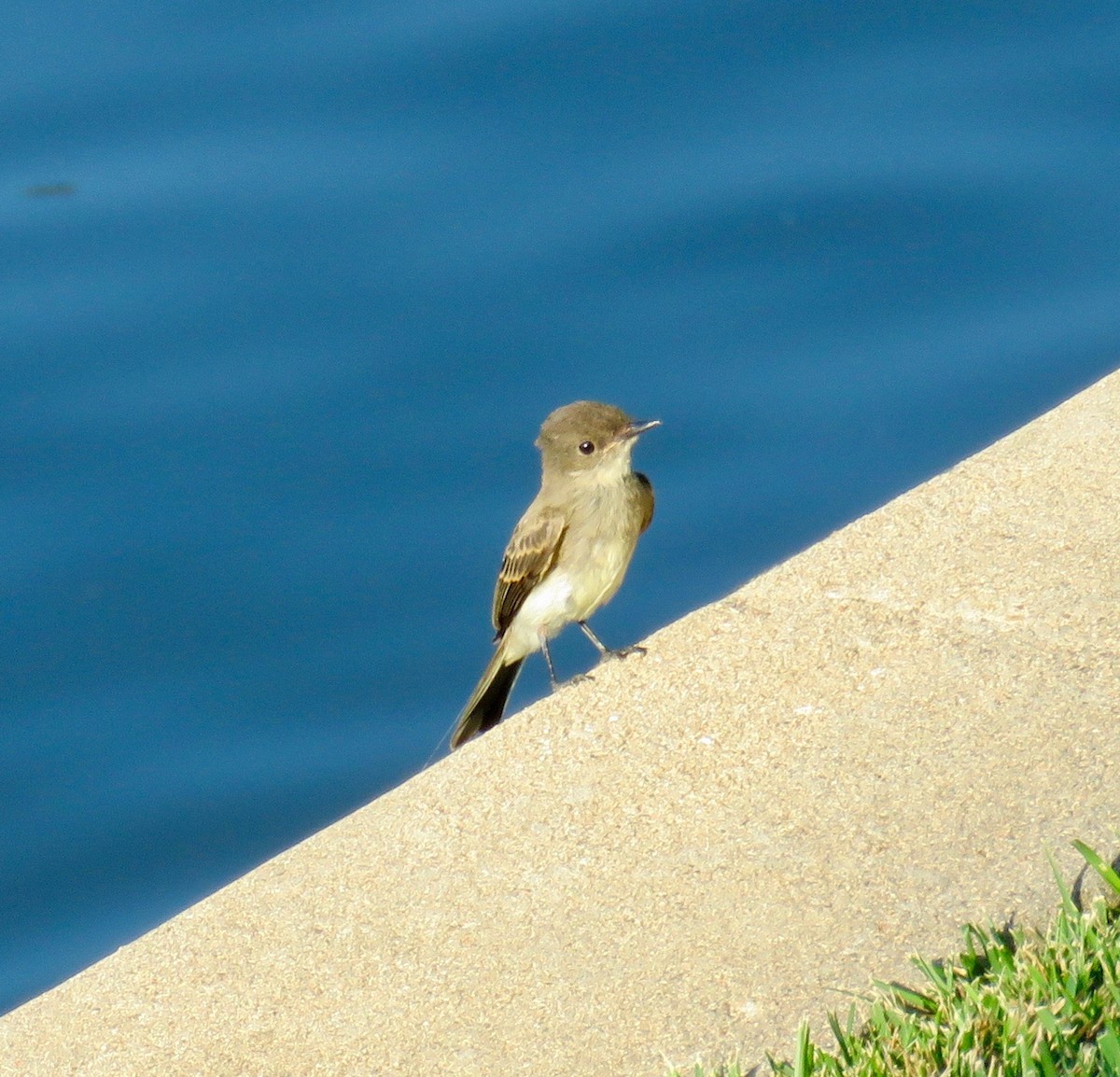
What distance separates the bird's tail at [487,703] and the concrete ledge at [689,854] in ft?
4.19

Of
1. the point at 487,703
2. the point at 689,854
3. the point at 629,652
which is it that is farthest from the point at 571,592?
the point at 689,854

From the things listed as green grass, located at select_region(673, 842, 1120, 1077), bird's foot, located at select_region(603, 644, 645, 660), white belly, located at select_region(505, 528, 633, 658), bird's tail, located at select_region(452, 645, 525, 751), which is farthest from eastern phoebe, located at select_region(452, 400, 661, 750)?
green grass, located at select_region(673, 842, 1120, 1077)

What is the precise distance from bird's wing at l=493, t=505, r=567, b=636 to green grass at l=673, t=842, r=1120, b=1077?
2.56m

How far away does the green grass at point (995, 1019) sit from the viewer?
354 cm

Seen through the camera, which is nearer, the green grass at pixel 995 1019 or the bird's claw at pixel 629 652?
the green grass at pixel 995 1019

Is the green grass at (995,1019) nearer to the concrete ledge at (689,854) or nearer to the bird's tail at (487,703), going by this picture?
the concrete ledge at (689,854)

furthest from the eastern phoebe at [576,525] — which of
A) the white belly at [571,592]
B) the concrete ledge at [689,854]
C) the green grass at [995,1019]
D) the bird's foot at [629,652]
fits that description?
the green grass at [995,1019]

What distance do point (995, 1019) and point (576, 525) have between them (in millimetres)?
2805

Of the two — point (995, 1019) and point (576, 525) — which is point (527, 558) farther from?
point (995, 1019)

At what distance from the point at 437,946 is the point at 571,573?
2159 mm

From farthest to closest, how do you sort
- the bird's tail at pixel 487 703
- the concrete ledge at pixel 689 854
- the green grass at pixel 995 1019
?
1. the bird's tail at pixel 487 703
2. the concrete ledge at pixel 689 854
3. the green grass at pixel 995 1019

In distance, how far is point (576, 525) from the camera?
6137mm

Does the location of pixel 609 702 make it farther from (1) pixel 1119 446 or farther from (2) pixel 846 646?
(1) pixel 1119 446

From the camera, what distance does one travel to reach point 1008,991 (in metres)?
3.68
